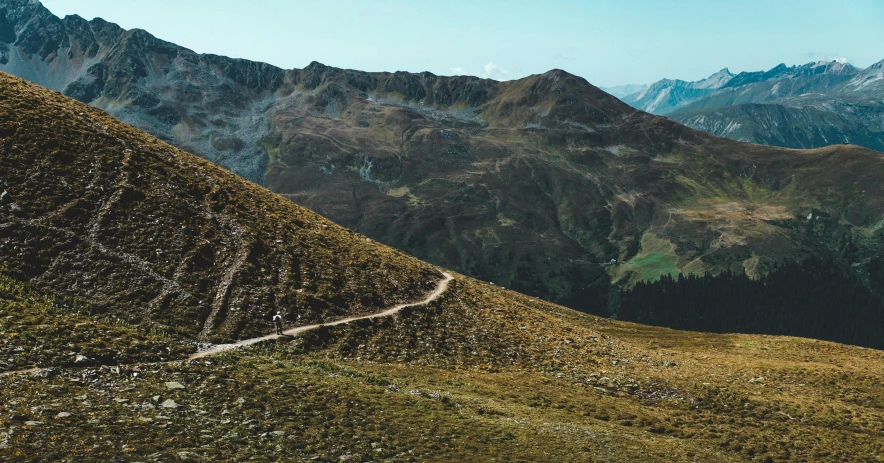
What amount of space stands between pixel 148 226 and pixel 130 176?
28.4 ft

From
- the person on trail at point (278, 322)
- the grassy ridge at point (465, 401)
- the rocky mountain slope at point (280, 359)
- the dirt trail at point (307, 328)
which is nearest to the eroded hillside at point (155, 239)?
the rocky mountain slope at point (280, 359)

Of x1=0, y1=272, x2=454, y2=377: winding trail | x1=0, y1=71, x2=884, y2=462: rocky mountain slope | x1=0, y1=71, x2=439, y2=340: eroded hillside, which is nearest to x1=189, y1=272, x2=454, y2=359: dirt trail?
x1=0, y1=272, x2=454, y2=377: winding trail

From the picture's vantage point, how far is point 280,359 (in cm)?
3681

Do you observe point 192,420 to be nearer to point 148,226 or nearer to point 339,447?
point 339,447

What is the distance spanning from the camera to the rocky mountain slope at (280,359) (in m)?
24.0

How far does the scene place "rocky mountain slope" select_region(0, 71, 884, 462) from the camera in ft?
78.7

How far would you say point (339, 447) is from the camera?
23.7 meters

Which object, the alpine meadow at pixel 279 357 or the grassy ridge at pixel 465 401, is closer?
the grassy ridge at pixel 465 401

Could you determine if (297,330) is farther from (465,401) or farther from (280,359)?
(465,401)

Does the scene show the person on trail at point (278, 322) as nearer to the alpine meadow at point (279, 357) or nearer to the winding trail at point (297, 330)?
the alpine meadow at point (279, 357)

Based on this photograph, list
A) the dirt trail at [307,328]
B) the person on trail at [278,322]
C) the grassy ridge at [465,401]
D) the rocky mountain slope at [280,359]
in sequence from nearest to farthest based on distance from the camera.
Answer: the grassy ridge at [465,401] < the rocky mountain slope at [280,359] < the dirt trail at [307,328] < the person on trail at [278,322]

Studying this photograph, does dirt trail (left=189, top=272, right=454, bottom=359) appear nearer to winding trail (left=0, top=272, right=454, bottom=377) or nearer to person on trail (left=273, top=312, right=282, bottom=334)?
winding trail (left=0, top=272, right=454, bottom=377)

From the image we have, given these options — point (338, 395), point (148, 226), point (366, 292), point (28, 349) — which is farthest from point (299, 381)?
point (148, 226)

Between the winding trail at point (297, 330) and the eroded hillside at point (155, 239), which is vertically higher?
the eroded hillside at point (155, 239)
